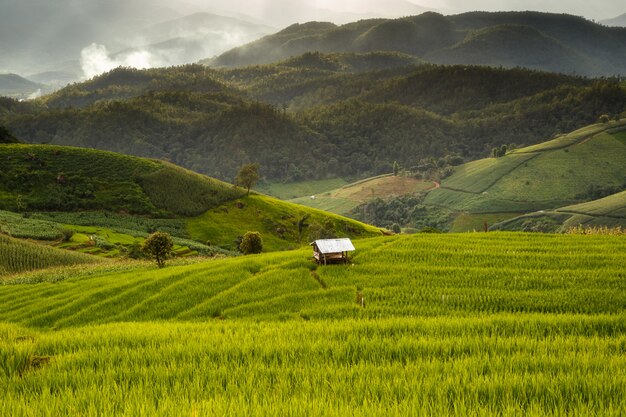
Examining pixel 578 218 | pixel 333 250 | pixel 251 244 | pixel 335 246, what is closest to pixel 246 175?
pixel 251 244

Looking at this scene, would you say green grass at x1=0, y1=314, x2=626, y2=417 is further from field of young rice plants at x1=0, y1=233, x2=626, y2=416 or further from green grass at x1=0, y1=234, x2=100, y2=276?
green grass at x1=0, y1=234, x2=100, y2=276

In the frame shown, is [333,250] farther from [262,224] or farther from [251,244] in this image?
[262,224]

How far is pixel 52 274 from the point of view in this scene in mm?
53750

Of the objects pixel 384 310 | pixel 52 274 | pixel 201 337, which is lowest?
pixel 52 274

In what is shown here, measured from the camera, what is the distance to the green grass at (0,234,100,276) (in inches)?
2463

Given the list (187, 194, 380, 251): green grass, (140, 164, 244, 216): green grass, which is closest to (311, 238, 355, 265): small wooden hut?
(187, 194, 380, 251): green grass

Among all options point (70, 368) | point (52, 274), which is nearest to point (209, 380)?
point (70, 368)

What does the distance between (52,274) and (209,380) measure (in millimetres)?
57868

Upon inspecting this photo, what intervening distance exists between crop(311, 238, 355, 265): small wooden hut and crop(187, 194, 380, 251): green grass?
76725 mm

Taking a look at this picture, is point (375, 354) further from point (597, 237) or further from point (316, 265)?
point (597, 237)

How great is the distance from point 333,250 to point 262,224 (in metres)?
96.1

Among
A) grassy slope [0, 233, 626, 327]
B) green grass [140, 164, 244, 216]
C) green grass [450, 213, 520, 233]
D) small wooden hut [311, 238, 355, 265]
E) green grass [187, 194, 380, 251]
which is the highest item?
green grass [140, 164, 244, 216]

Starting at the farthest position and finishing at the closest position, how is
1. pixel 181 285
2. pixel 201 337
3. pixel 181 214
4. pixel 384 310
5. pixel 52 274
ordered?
pixel 181 214 → pixel 52 274 → pixel 181 285 → pixel 384 310 → pixel 201 337

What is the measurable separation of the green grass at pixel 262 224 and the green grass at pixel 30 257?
39.3 meters
